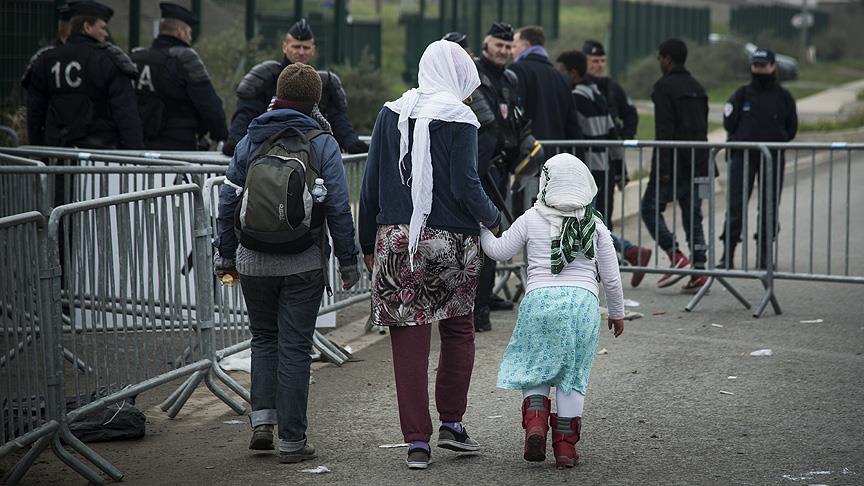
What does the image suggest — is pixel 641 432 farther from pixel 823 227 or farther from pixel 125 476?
pixel 823 227

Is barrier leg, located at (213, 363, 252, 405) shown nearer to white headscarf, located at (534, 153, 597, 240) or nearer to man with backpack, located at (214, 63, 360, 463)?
man with backpack, located at (214, 63, 360, 463)

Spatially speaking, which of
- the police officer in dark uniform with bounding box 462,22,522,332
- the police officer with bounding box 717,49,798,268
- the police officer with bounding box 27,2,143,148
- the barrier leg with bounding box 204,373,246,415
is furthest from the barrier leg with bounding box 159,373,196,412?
the police officer with bounding box 717,49,798,268

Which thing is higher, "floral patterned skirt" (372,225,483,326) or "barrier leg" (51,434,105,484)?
"floral patterned skirt" (372,225,483,326)

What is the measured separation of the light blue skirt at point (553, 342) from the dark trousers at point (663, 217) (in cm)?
458

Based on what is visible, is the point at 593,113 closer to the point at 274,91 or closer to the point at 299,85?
the point at 274,91

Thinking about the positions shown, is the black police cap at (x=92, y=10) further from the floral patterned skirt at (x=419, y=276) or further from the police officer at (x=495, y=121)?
the floral patterned skirt at (x=419, y=276)

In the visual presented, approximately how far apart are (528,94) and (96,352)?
5186 mm

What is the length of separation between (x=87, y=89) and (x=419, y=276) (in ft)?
17.1

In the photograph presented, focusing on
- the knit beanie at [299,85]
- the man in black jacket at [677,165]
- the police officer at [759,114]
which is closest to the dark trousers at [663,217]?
the man in black jacket at [677,165]

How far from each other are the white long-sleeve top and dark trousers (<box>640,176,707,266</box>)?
4395 millimetres

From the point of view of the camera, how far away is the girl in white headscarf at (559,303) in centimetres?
588

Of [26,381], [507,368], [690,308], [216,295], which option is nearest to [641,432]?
[507,368]

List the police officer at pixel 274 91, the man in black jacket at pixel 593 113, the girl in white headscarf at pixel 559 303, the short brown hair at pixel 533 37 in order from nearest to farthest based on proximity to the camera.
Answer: the girl in white headscarf at pixel 559 303
the police officer at pixel 274 91
the short brown hair at pixel 533 37
the man in black jacket at pixel 593 113

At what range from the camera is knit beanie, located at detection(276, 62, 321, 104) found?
239 inches
